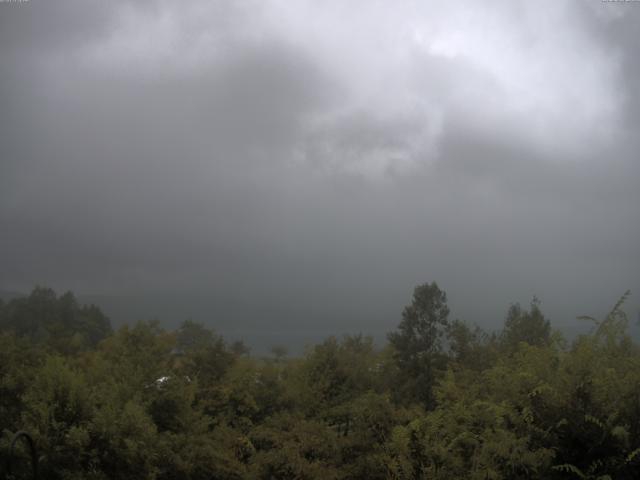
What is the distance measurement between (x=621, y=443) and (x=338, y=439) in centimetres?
1453

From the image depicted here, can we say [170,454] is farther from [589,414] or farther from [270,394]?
[589,414]

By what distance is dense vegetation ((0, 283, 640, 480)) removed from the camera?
11.5m

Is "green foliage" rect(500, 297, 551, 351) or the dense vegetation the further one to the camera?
"green foliage" rect(500, 297, 551, 351)

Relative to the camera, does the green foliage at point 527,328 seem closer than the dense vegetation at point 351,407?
No

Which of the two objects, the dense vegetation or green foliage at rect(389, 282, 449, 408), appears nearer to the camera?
the dense vegetation

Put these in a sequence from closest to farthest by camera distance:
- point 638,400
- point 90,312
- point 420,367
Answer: point 638,400, point 420,367, point 90,312

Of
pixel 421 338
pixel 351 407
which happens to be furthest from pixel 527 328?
pixel 351 407

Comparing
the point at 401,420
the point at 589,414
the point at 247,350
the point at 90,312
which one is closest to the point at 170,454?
the point at 401,420

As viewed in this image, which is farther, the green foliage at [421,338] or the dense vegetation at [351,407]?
the green foliage at [421,338]

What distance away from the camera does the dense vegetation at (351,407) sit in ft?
37.7

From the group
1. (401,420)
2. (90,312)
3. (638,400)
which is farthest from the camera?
(90,312)

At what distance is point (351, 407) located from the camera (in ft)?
82.5

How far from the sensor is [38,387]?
18.2 metres

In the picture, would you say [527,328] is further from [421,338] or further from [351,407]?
[351,407]
